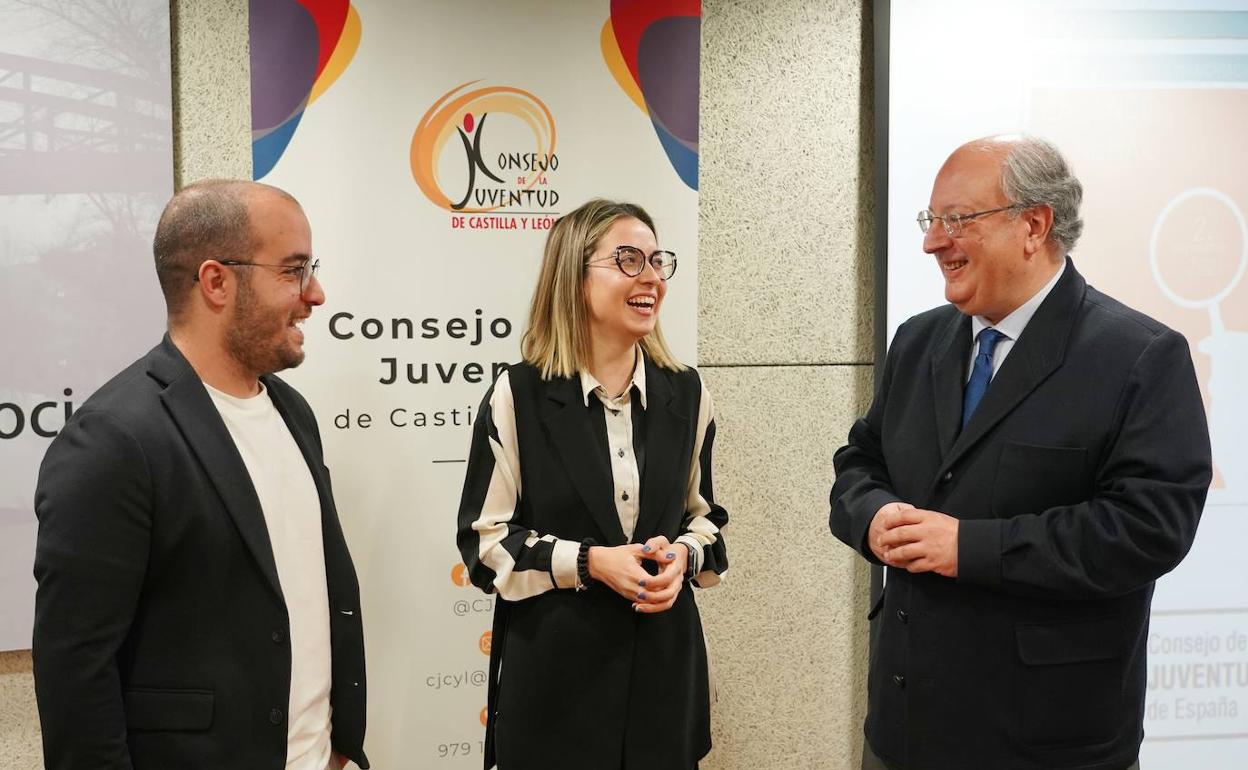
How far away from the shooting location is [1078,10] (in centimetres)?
307

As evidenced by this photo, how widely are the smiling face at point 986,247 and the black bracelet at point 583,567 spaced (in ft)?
3.05

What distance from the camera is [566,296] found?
212 centimetres

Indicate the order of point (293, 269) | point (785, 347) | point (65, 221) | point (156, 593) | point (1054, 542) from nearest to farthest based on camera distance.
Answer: point (156, 593) → point (1054, 542) → point (293, 269) → point (65, 221) → point (785, 347)

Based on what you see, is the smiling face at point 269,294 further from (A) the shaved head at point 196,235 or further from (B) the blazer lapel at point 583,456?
(B) the blazer lapel at point 583,456

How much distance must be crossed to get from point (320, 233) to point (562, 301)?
100 cm

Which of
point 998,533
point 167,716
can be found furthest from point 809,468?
point 167,716

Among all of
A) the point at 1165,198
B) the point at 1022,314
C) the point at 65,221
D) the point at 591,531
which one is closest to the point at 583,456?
the point at 591,531

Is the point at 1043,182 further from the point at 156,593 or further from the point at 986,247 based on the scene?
the point at 156,593

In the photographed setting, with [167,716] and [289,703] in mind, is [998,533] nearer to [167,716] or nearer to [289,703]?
[289,703]

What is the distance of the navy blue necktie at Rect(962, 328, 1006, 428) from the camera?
190 centimetres

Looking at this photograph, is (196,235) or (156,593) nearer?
(156,593)

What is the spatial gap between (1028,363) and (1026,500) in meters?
0.27

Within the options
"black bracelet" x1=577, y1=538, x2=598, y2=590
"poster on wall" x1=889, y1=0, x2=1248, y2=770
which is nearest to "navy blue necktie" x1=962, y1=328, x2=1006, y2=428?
"black bracelet" x1=577, y1=538, x2=598, y2=590

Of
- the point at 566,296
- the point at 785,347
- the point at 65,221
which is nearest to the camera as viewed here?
the point at 566,296
